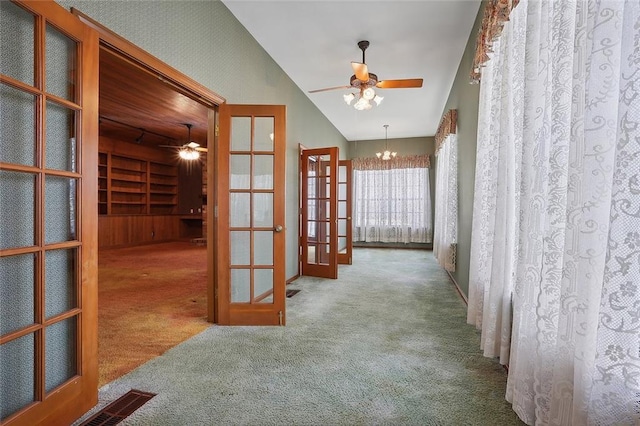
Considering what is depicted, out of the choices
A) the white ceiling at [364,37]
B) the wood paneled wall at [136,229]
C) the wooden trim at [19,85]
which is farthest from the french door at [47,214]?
the wood paneled wall at [136,229]

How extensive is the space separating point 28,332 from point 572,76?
2.54m

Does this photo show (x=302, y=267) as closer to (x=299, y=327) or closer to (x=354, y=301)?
(x=354, y=301)

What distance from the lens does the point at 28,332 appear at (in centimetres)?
146

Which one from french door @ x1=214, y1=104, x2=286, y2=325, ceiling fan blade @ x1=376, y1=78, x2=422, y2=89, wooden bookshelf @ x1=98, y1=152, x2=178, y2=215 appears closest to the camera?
french door @ x1=214, y1=104, x2=286, y2=325

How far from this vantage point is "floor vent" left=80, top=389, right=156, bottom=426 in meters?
1.68

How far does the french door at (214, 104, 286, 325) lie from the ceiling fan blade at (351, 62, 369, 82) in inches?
36.2

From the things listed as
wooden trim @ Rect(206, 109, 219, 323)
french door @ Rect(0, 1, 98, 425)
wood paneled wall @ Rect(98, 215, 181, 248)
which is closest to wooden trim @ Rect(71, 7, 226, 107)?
french door @ Rect(0, 1, 98, 425)

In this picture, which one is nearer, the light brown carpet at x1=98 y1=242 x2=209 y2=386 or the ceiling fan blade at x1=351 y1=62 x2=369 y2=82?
the light brown carpet at x1=98 y1=242 x2=209 y2=386

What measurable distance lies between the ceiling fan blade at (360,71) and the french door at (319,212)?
71.1 inches

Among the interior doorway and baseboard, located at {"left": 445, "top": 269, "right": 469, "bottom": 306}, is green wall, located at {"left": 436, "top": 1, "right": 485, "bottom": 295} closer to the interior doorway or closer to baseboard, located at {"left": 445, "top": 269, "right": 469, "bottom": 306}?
baseboard, located at {"left": 445, "top": 269, "right": 469, "bottom": 306}

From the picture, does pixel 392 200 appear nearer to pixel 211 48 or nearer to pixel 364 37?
pixel 364 37

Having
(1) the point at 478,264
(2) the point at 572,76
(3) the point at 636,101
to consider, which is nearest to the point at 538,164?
(2) the point at 572,76

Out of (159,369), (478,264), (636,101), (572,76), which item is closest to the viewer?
(636,101)

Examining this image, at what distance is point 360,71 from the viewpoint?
3.42 m
